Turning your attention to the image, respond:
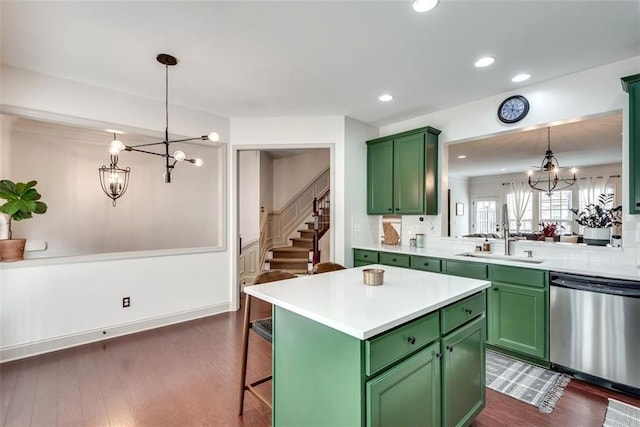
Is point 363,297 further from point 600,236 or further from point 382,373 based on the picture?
point 600,236

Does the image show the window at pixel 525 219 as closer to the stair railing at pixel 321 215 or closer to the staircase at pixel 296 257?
the stair railing at pixel 321 215

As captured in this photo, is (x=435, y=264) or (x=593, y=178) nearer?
(x=435, y=264)

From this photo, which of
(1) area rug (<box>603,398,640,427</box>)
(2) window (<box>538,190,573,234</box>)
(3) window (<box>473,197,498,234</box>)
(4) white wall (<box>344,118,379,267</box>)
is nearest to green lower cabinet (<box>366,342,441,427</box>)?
(1) area rug (<box>603,398,640,427</box>)

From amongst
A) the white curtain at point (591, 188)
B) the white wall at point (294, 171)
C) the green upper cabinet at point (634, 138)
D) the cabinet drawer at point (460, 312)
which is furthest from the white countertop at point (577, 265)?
the white curtain at point (591, 188)

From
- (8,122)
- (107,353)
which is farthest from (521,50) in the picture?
(8,122)

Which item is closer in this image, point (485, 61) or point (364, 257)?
point (485, 61)

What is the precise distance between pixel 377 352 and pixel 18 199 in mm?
3448

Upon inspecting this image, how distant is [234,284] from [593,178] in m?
9.39

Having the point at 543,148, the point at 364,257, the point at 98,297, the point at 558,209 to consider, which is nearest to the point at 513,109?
the point at 364,257

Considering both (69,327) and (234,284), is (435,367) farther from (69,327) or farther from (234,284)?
(69,327)

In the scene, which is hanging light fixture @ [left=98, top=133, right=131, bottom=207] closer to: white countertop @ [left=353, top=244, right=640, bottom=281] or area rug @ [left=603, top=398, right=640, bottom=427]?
white countertop @ [left=353, top=244, right=640, bottom=281]

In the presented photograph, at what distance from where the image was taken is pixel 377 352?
47.9 inches

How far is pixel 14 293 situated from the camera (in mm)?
2811

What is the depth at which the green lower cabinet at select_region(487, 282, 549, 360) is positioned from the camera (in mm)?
2596
